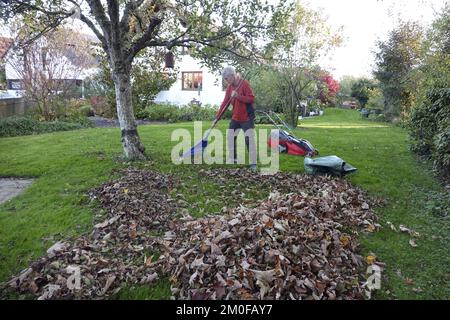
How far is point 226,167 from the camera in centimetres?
687

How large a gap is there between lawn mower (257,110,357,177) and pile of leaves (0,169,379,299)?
134 cm

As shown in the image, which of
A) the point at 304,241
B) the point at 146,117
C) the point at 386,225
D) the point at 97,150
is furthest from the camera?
the point at 146,117

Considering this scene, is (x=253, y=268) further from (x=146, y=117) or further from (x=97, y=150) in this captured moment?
(x=146, y=117)

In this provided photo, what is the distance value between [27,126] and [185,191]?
10.5 m

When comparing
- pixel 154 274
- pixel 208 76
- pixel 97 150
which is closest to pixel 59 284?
pixel 154 274

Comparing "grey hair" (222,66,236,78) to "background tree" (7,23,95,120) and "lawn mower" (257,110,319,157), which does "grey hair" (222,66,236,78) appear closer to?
"lawn mower" (257,110,319,157)

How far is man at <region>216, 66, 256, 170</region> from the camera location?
620cm

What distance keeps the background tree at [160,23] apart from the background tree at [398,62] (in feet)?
43.7

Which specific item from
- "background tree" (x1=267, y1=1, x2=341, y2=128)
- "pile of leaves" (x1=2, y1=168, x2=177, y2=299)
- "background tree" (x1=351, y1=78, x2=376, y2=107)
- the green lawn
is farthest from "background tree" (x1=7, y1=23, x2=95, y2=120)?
"background tree" (x1=351, y1=78, x2=376, y2=107)

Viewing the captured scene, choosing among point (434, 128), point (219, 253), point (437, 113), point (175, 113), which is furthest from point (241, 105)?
point (175, 113)

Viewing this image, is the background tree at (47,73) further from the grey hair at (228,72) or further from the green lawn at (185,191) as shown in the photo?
the grey hair at (228,72)

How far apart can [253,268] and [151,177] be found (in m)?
3.33
